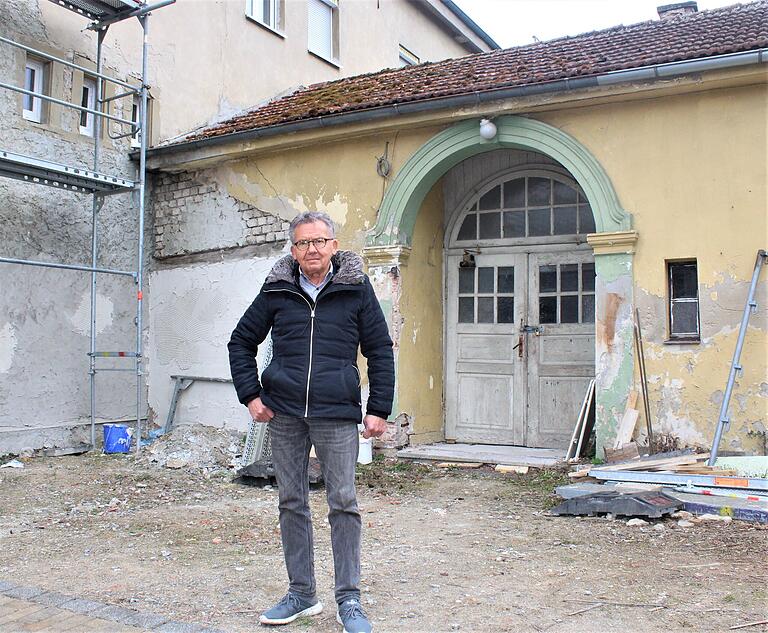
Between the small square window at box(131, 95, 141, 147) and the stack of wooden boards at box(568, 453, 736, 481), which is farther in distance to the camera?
the small square window at box(131, 95, 141, 147)

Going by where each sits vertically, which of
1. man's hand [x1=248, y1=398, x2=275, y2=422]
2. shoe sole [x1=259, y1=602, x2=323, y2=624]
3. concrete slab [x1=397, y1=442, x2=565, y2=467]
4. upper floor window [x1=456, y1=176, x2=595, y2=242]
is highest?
upper floor window [x1=456, y1=176, x2=595, y2=242]

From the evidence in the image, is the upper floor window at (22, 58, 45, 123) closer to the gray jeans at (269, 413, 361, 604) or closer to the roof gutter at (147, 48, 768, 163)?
the roof gutter at (147, 48, 768, 163)

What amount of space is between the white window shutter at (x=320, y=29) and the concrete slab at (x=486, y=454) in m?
7.59

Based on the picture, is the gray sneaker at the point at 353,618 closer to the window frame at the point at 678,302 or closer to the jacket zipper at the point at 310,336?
the jacket zipper at the point at 310,336

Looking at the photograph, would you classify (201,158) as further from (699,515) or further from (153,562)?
(699,515)

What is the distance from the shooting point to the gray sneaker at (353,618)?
11.1ft

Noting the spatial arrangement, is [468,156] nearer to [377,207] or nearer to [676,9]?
[377,207]

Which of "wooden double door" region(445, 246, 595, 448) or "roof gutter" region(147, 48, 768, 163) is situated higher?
"roof gutter" region(147, 48, 768, 163)

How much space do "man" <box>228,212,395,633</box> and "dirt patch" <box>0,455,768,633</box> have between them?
0.98 feet

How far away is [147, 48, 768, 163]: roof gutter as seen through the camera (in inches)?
273

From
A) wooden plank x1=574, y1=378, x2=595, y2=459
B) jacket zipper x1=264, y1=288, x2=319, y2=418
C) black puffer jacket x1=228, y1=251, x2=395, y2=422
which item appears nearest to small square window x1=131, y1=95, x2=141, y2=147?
wooden plank x1=574, y1=378, x2=595, y2=459

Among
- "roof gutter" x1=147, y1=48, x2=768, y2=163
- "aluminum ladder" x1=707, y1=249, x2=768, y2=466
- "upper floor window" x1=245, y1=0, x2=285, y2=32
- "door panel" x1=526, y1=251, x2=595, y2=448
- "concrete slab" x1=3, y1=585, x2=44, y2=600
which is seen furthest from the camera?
"upper floor window" x1=245, y1=0, x2=285, y2=32

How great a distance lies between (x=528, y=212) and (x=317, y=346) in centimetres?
617

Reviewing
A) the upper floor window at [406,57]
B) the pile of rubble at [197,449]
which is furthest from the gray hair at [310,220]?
the upper floor window at [406,57]
